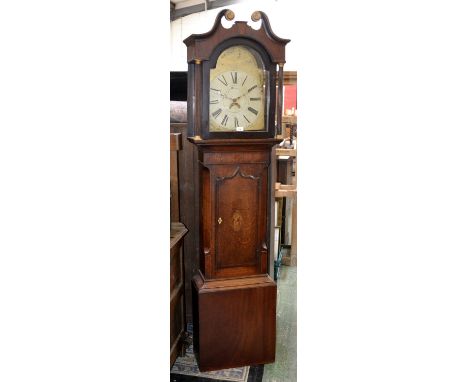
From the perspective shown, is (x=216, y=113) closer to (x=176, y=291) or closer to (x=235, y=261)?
(x=235, y=261)

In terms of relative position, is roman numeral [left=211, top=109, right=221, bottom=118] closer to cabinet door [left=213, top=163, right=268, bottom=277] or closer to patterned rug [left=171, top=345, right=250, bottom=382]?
cabinet door [left=213, top=163, right=268, bottom=277]

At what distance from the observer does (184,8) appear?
6.73 metres

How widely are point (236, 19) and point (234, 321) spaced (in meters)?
4.82

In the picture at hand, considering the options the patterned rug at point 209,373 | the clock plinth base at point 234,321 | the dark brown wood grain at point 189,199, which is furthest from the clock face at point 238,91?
the patterned rug at point 209,373

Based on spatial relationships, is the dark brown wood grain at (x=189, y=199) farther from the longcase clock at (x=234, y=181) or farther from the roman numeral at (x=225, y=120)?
the roman numeral at (x=225, y=120)

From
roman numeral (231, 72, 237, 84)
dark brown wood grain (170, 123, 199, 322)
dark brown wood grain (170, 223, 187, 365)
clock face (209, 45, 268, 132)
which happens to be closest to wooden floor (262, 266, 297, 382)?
dark brown wood grain (170, 223, 187, 365)

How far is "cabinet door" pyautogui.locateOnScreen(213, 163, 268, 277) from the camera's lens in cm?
196

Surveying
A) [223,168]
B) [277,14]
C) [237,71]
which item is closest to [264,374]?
[223,168]

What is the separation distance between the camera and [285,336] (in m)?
2.37

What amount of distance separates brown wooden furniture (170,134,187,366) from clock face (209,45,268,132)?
0.26 metres

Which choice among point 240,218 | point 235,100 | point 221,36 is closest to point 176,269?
point 240,218
